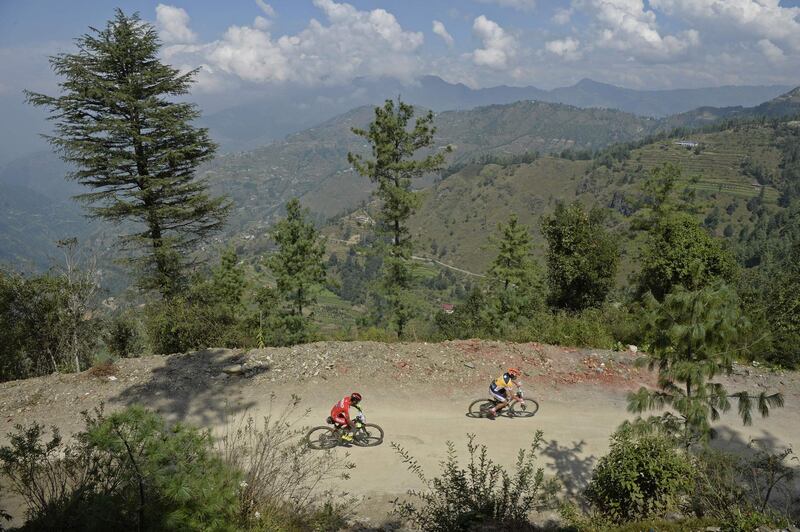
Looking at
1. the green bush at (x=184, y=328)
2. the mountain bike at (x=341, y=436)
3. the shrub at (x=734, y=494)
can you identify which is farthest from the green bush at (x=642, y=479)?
the green bush at (x=184, y=328)

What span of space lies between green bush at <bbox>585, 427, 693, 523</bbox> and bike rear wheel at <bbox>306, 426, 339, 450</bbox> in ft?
17.8

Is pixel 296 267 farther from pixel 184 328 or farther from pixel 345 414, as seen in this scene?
pixel 345 414

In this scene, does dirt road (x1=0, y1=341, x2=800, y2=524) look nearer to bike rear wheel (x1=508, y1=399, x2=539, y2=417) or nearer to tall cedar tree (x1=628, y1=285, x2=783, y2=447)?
bike rear wheel (x1=508, y1=399, x2=539, y2=417)

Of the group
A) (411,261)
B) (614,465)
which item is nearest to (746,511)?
(614,465)

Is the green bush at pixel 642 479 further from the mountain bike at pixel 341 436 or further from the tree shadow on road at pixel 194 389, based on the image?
the tree shadow on road at pixel 194 389

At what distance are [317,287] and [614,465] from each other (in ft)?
58.1

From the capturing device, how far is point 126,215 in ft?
53.9

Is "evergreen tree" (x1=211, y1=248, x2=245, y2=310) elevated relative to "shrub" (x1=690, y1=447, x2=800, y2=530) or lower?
lower

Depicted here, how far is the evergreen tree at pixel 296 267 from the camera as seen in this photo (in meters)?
22.8

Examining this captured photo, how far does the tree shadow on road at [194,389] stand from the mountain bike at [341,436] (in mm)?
2351

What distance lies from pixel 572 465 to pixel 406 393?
4543 mm

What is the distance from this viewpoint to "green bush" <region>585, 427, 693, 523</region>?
22.8 feet

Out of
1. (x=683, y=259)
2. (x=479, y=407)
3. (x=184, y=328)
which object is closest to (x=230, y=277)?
(x=184, y=328)

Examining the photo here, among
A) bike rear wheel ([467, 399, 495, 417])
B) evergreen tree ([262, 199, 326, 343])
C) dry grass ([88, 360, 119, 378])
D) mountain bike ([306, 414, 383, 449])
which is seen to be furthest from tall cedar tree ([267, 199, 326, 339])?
bike rear wheel ([467, 399, 495, 417])
